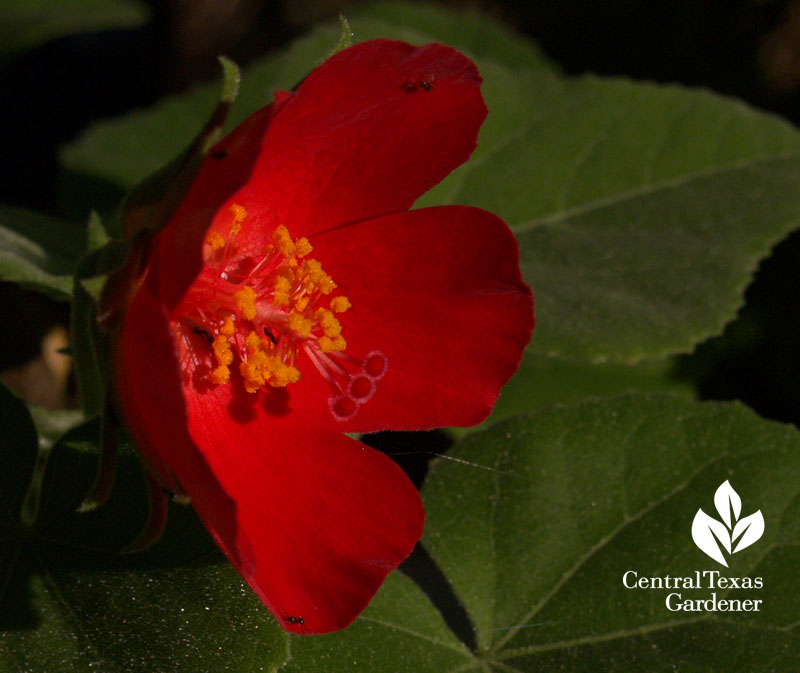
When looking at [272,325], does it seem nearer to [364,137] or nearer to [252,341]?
[252,341]

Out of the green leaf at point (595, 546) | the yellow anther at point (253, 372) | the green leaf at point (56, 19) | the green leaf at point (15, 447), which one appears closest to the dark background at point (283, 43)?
the green leaf at point (56, 19)

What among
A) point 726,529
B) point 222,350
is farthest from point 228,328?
point 726,529

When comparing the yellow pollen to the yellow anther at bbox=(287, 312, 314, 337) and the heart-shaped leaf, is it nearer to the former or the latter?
the yellow anther at bbox=(287, 312, 314, 337)

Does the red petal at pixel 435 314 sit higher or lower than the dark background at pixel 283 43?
higher

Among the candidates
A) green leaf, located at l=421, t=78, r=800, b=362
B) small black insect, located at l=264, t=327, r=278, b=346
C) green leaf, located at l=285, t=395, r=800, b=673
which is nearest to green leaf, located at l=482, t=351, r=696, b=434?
green leaf, located at l=421, t=78, r=800, b=362

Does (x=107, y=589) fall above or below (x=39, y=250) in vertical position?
below

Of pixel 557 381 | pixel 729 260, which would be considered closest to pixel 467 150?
pixel 729 260

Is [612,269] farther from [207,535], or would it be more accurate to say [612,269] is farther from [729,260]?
[207,535]

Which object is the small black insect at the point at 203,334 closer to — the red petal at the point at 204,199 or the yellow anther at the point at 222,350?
the yellow anther at the point at 222,350

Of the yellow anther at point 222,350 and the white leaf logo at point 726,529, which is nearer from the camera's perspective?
the yellow anther at point 222,350
